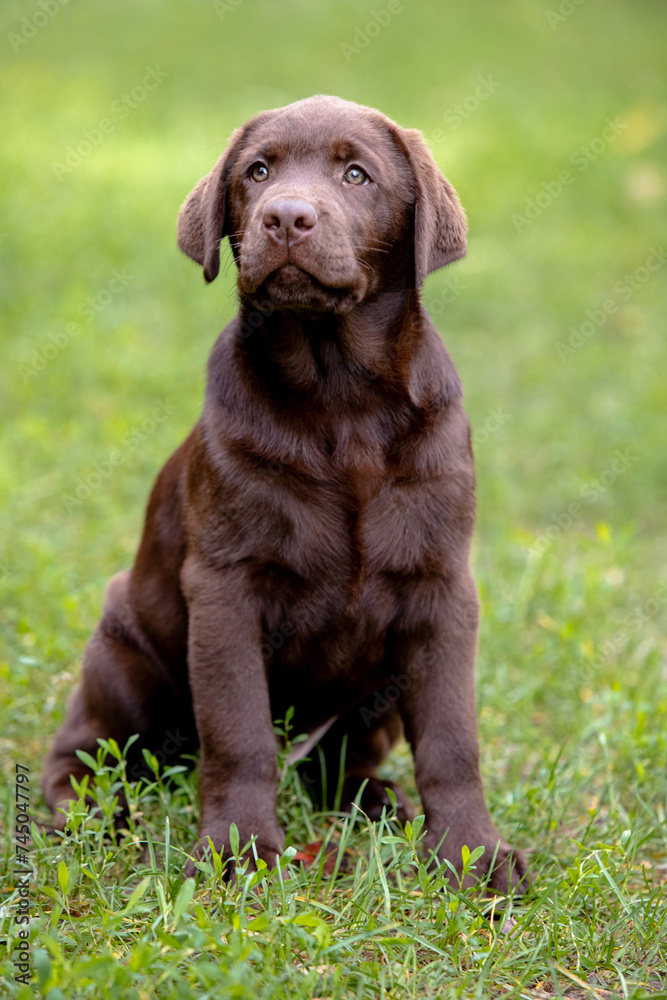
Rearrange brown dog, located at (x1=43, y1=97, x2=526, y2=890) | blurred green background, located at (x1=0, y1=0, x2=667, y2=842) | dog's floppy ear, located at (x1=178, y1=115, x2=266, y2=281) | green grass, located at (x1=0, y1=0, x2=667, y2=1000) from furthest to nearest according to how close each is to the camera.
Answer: blurred green background, located at (x1=0, y1=0, x2=667, y2=842) < dog's floppy ear, located at (x1=178, y1=115, x2=266, y2=281) < brown dog, located at (x1=43, y1=97, x2=526, y2=890) < green grass, located at (x1=0, y1=0, x2=667, y2=1000)

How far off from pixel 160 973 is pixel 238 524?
106cm

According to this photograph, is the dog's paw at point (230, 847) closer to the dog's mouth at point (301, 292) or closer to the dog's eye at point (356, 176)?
the dog's mouth at point (301, 292)

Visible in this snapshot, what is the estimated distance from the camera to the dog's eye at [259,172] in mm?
2846

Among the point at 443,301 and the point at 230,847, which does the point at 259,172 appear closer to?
the point at 230,847

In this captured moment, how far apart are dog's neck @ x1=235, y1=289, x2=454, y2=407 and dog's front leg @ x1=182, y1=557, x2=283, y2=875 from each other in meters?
0.52

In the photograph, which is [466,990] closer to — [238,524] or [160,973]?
[160,973]

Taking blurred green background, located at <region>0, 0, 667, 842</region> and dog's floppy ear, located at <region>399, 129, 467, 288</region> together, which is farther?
blurred green background, located at <region>0, 0, 667, 842</region>

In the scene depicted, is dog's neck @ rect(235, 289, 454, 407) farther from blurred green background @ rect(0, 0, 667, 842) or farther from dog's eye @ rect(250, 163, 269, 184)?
blurred green background @ rect(0, 0, 667, 842)

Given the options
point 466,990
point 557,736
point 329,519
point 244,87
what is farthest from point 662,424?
point 244,87

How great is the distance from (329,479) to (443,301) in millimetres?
6016

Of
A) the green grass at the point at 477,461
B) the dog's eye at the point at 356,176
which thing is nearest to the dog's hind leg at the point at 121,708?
the green grass at the point at 477,461

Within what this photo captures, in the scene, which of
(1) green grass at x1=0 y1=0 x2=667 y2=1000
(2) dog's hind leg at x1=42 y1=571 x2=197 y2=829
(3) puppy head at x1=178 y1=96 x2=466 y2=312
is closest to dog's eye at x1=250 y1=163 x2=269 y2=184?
(3) puppy head at x1=178 y1=96 x2=466 y2=312

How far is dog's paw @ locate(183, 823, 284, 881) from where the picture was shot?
2611 millimetres

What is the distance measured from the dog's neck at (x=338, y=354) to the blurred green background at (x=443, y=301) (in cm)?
133
